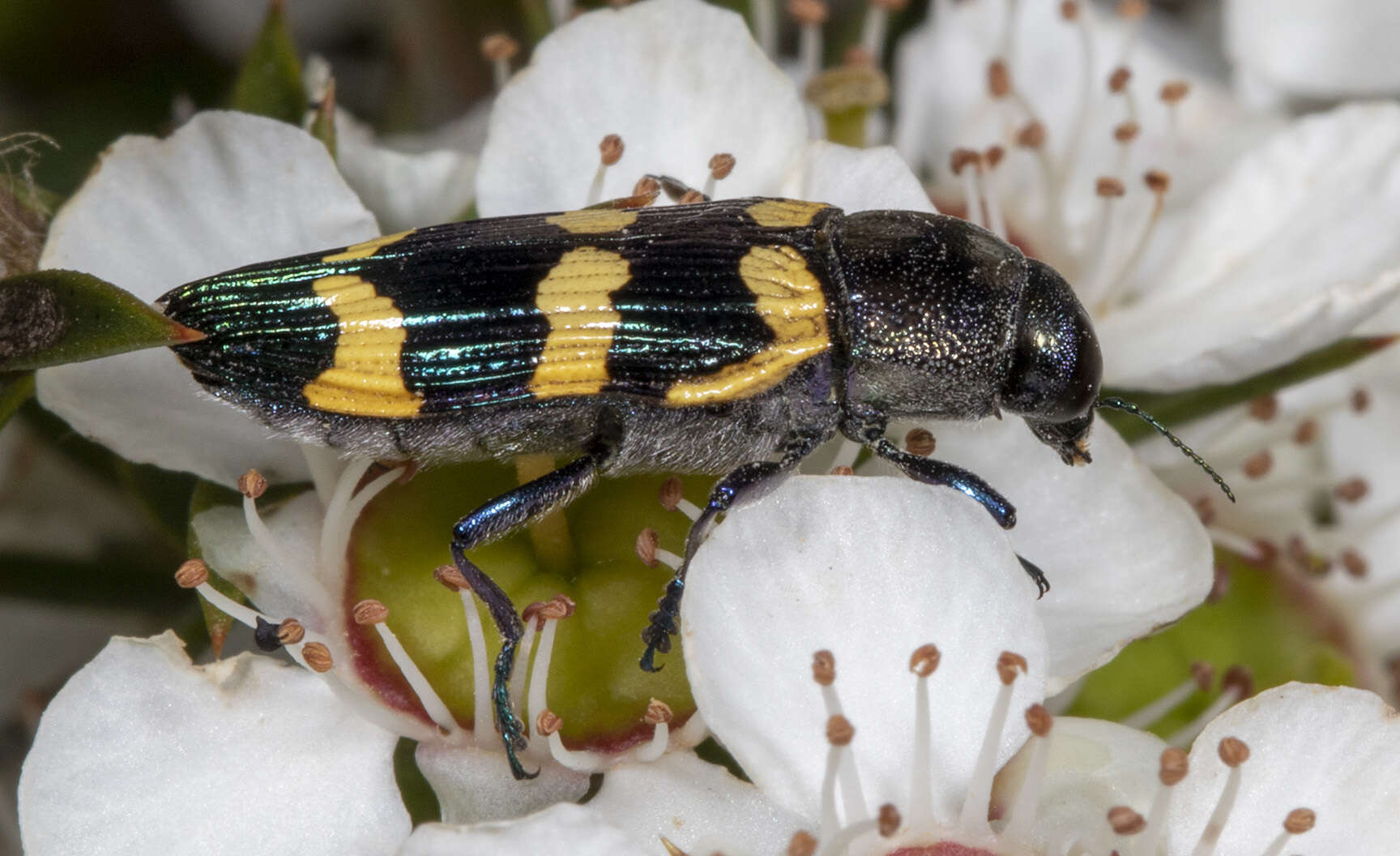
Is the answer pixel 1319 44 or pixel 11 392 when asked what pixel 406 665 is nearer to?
pixel 11 392

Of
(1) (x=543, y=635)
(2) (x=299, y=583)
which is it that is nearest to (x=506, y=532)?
(1) (x=543, y=635)

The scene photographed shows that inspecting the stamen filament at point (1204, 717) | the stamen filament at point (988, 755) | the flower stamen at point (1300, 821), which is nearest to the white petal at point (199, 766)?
the stamen filament at point (988, 755)

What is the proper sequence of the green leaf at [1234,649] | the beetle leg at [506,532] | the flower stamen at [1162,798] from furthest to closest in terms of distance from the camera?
the green leaf at [1234,649]
the beetle leg at [506,532]
the flower stamen at [1162,798]

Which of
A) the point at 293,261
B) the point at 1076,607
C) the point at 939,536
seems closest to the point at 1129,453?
the point at 1076,607

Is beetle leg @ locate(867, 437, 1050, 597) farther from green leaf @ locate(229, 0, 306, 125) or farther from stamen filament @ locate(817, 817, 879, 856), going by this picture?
green leaf @ locate(229, 0, 306, 125)

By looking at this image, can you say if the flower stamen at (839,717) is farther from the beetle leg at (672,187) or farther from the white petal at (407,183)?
the white petal at (407,183)

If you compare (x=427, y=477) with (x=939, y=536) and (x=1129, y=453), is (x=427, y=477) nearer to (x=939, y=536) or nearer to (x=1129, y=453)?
(x=939, y=536)

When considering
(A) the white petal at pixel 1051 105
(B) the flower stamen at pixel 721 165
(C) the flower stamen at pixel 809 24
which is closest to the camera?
(B) the flower stamen at pixel 721 165
